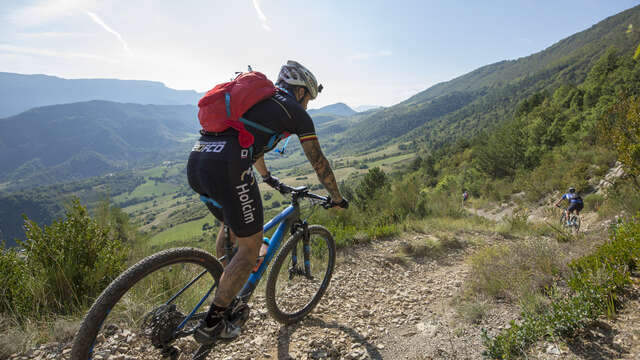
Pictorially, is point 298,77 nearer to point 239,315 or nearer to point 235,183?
point 235,183

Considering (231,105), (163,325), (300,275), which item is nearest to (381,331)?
(300,275)

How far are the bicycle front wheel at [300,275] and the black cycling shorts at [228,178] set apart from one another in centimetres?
107

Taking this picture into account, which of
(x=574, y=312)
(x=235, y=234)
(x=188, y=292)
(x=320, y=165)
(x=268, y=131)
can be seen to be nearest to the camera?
(x=574, y=312)

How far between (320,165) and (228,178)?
3.03 ft

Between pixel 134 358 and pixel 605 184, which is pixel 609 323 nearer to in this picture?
pixel 134 358

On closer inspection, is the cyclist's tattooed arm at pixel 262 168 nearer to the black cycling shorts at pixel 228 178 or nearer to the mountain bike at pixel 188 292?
the mountain bike at pixel 188 292

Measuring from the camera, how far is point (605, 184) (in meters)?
Answer: 13.7

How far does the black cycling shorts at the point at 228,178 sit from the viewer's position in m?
2.21

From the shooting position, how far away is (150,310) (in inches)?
104

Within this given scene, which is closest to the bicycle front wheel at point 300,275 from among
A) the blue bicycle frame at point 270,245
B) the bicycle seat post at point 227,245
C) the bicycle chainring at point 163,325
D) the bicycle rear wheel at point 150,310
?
the blue bicycle frame at point 270,245

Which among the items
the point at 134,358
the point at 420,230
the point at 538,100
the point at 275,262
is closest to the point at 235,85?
the point at 275,262

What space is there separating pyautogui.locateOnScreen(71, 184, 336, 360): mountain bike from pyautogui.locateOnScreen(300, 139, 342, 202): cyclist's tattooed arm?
0.21 meters

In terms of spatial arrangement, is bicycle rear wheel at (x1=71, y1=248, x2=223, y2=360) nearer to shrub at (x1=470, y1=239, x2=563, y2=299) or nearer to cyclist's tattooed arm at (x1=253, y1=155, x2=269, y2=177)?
cyclist's tattooed arm at (x1=253, y1=155, x2=269, y2=177)

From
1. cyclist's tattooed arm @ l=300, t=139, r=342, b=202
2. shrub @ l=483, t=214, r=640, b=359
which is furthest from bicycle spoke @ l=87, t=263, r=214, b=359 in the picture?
shrub @ l=483, t=214, r=640, b=359
